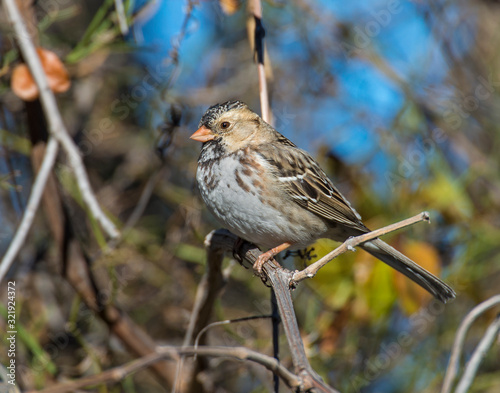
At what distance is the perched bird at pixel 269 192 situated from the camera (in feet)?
8.30

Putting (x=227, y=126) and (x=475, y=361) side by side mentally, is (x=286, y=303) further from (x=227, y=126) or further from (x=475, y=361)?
(x=227, y=126)

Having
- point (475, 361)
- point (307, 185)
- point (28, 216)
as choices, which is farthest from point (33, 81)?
point (475, 361)

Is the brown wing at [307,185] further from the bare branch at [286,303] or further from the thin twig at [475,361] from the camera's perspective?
the thin twig at [475,361]

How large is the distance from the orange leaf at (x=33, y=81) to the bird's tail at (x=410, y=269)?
1.58 meters

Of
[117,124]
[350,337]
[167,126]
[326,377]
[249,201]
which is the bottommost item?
[326,377]

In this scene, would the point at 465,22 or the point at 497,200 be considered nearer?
the point at 497,200

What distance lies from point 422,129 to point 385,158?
0.46 meters

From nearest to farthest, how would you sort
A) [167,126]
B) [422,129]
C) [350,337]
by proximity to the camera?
1. [167,126]
2. [350,337]
3. [422,129]

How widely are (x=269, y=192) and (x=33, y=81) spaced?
118cm

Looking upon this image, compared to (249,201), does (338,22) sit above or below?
above

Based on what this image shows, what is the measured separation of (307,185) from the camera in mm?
2863

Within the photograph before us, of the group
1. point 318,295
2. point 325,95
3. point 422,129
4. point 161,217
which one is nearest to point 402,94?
point 422,129

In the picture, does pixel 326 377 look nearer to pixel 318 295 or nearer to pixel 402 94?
pixel 318 295

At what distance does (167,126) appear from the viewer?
2.77m
